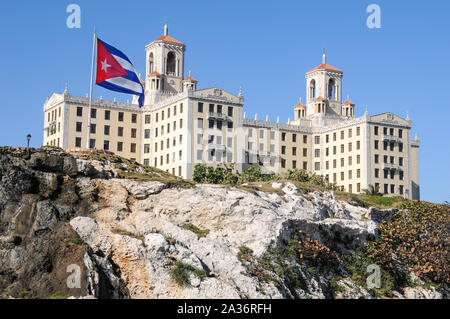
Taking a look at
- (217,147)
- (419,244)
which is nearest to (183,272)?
(419,244)

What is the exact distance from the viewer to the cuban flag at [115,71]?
60031 millimetres

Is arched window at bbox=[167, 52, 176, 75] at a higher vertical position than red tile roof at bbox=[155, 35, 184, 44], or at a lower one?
lower

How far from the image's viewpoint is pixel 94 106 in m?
124

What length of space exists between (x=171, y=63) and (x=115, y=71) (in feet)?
256

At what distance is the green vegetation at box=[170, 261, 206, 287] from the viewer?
46.2 metres

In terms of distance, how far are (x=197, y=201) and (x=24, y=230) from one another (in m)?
13.1

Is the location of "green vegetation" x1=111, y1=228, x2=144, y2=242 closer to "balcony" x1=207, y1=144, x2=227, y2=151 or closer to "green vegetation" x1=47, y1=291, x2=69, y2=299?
"green vegetation" x1=47, y1=291, x2=69, y2=299

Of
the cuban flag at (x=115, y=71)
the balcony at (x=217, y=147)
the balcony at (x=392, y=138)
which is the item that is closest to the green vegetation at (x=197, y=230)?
the cuban flag at (x=115, y=71)

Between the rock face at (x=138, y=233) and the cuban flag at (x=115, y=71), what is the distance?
659 cm

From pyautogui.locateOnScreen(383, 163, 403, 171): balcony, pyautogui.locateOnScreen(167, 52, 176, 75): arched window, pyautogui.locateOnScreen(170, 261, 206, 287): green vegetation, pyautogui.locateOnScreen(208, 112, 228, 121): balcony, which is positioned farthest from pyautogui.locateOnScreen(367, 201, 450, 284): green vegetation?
pyautogui.locateOnScreen(167, 52, 176, 75): arched window

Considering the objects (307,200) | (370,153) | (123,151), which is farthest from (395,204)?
(123,151)

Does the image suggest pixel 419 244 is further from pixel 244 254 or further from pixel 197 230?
pixel 197 230

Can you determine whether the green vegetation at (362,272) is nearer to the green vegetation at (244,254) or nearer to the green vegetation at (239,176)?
the green vegetation at (244,254)

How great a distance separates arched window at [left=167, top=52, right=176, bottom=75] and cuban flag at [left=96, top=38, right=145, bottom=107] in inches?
2983
